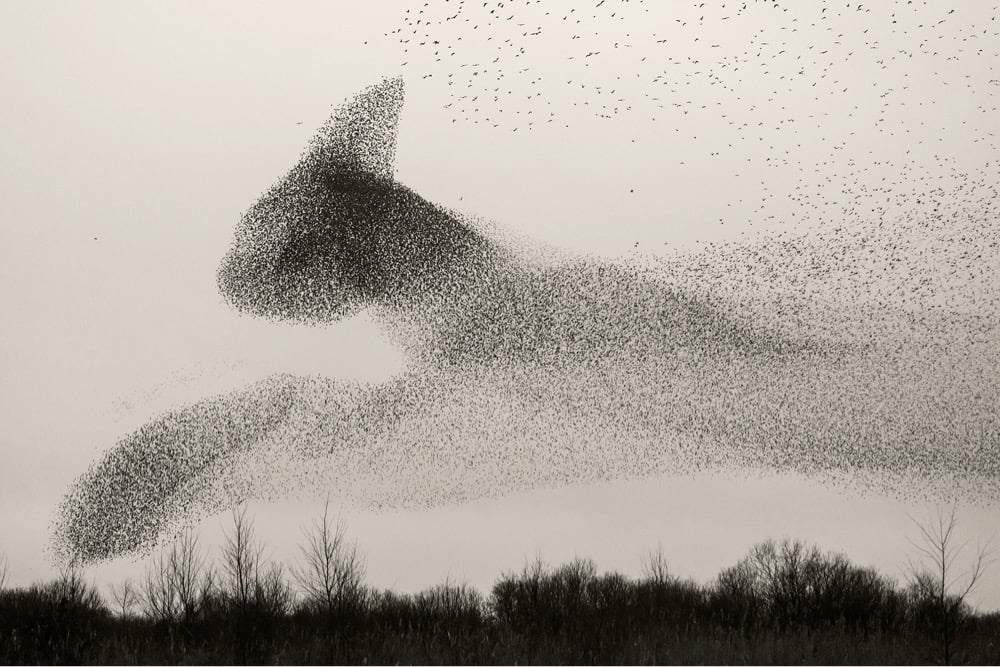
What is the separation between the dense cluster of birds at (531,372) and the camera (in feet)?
29.3

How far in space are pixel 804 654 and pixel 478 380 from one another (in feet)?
14.5

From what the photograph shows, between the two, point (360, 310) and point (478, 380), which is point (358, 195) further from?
point (478, 380)

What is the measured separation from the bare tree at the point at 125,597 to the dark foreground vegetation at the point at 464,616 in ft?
0.04

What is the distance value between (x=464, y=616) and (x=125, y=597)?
3238mm

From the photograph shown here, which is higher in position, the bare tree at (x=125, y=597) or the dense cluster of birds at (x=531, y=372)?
the dense cluster of birds at (x=531, y=372)

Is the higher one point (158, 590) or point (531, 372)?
point (531, 372)

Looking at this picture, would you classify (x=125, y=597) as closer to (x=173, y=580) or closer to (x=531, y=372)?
(x=173, y=580)

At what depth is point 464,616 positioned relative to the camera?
31.1ft

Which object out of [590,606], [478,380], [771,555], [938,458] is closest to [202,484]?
[478,380]

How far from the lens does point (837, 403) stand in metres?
9.37

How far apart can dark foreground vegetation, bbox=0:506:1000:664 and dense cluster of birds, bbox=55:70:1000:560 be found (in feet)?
2.04

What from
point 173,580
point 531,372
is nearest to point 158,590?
point 173,580

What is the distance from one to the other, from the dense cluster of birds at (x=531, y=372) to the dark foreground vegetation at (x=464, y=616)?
2.04 ft

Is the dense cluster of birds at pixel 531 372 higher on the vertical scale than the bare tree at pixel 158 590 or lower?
higher
